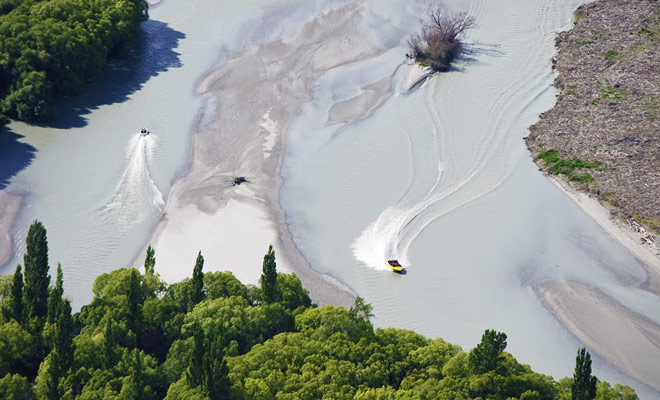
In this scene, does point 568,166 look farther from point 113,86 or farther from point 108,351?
point 108,351

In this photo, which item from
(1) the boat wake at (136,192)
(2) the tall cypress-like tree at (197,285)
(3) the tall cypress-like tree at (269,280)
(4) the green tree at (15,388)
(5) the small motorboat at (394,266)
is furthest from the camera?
(1) the boat wake at (136,192)

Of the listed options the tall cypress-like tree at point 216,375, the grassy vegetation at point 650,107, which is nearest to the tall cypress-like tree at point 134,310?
the tall cypress-like tree at point 216,375

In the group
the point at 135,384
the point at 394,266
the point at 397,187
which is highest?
the point at 397,187

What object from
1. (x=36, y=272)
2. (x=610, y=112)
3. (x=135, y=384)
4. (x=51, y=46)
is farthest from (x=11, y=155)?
(x=610, y=112)

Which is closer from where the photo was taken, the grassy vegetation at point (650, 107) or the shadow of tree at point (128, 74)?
the grassy vegetation at point (650, 107)

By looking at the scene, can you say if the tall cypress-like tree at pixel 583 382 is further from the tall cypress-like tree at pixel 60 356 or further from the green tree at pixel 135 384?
the tall cypress-like tree at pixel 60 356

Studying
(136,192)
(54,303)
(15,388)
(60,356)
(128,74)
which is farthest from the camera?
(128,74)
